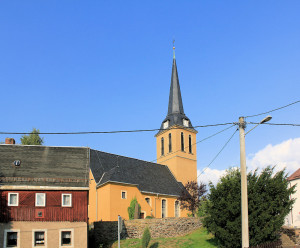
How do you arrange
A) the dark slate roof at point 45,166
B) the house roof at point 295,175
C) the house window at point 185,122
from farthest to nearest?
1. the house window at point 185,122
2. the house roof at point 295,175
3. the dark slate roof at point 45,166

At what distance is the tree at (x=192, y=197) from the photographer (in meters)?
45.2

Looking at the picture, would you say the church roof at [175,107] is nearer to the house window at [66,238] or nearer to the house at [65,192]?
the house at [65,192]

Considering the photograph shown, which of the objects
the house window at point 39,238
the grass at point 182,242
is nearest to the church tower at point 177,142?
the grass at point 182,242

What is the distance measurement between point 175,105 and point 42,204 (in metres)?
35.6

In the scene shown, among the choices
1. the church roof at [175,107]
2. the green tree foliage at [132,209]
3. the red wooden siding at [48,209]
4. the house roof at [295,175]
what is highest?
the church roof at [175,107]

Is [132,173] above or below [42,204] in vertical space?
above

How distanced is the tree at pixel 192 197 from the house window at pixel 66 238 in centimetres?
2036

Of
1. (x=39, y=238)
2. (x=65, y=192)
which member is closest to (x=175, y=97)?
(x=65, y=192)

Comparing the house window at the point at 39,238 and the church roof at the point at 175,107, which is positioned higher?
the church roof at the point at 175,107

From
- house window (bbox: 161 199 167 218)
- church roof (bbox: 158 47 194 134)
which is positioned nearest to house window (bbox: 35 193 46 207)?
house window (bbox: 161 199 167 218)

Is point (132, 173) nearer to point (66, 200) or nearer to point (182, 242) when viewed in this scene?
point (66, 200)

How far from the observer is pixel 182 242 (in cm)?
2912

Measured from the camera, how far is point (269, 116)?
1398 cm

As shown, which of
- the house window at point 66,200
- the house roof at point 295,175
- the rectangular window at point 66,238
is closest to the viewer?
the rectangular window at point 66,238
